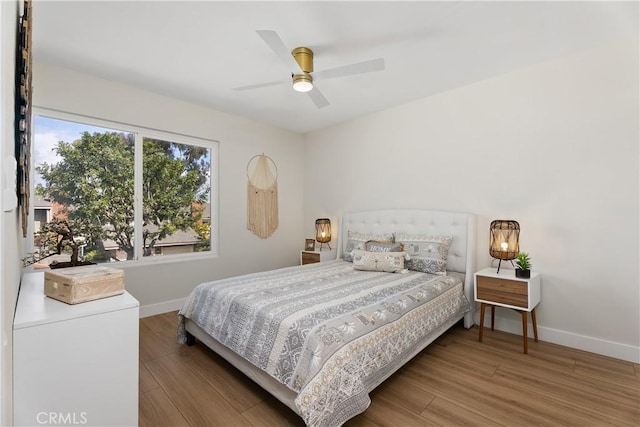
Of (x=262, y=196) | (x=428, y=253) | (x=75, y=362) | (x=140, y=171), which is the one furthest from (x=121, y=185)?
(x=428, y=253)

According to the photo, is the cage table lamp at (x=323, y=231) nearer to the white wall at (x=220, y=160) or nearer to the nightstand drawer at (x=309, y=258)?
the nightstand drawer at (x=309, y=258)

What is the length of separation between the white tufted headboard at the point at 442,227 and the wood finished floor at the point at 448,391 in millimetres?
805

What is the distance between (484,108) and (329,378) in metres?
3.06

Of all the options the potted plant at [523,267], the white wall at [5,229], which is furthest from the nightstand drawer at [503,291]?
the white wall at [5,229]

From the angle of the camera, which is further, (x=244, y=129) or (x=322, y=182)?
(x=322, y=182)

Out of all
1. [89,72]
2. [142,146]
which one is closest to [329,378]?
[142,146]

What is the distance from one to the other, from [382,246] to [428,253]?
492mm

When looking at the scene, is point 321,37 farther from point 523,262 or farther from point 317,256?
point 317,256

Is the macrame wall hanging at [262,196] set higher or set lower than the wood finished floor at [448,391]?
higher

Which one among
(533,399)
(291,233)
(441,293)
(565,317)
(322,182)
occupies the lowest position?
(533,399)

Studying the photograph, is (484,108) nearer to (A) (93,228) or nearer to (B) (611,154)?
(B) (611,154)

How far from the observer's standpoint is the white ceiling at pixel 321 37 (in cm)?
210

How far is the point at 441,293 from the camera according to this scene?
2725 mm

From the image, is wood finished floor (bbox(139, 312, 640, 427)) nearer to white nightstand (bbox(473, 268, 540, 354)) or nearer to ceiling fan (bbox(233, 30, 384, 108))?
white nightstand (bbox(473, 268, 540, 354))
